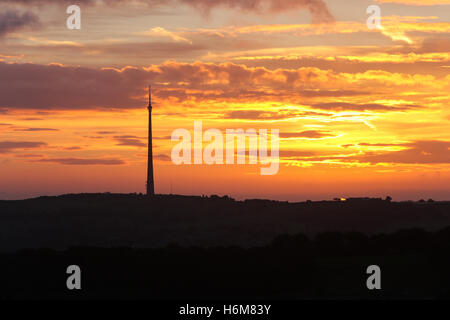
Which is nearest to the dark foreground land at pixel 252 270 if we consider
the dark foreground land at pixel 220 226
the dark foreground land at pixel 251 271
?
the dark foreground land at pixel 251 271

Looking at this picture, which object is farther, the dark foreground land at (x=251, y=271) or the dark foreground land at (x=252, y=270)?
the dark foreground land at (x=252, y=270)

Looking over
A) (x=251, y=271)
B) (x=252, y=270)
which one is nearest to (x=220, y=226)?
(x=252, y=270)

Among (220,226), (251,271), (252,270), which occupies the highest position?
(220,226)

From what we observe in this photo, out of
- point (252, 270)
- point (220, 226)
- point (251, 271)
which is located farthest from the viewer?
point (220, 226)

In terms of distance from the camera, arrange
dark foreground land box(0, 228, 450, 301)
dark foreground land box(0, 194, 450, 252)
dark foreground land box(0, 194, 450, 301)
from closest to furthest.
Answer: dark foreground land box(0, 228, 450, 301), dark foreground land box(0, 194, 450, 301), dark foreground land box(0, 194, 450, 252)

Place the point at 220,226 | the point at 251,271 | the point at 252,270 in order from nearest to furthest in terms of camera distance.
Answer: the point at 251,271
the point at 252,270
the point at 220,226

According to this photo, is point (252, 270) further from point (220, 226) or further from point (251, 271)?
point (220, 226)

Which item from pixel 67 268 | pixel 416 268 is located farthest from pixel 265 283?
pixel 67 268

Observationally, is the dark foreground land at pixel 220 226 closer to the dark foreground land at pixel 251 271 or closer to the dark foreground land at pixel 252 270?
the dark foreground land at pixel 252 270

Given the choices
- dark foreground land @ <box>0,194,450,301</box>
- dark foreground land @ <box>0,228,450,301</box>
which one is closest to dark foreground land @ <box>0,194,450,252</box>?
dark foreground land @ <box>0,194,450,301</box>

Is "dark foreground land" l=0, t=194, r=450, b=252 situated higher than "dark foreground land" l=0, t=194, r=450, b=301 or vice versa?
"dark foreground land" l=0, t=194, r=450, b=252

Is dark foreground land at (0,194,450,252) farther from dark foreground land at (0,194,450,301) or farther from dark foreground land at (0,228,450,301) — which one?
dark foreground land at (0,228,450,301)

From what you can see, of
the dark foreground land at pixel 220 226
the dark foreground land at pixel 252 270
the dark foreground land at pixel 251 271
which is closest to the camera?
the dark foreground land at pixel 251 271
